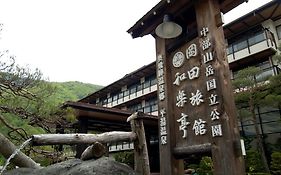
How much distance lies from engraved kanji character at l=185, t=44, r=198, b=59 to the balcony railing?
1313cm

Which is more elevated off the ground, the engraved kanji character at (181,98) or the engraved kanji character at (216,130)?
the engraved kanji character at (181,98)

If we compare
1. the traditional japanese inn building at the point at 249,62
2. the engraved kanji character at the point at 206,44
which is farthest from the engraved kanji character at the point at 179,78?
the traditional japanese inn building at the point at 249,62

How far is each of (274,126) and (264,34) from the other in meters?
5.90

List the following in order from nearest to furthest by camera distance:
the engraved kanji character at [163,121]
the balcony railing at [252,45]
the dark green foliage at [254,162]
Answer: the engraved kanji character at [163,121]
the dark green foliage at [254,162]
the balcony railing at [252,45]

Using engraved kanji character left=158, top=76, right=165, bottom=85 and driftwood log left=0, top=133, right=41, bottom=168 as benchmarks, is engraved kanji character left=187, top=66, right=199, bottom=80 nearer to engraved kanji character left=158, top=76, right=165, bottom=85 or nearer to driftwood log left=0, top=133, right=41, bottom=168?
engraved kanji character left=158, top=76, right=165, bottom=85

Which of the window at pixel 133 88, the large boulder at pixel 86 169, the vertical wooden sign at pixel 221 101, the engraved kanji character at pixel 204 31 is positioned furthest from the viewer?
the window at pixel 133 88

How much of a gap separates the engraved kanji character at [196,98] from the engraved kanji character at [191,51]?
72 cm

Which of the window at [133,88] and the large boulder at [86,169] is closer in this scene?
the large boulder at [86,169]

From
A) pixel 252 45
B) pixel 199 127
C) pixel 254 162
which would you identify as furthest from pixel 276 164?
pixel 199 127

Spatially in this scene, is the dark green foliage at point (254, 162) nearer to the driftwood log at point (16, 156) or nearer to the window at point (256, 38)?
the window at point (256, 38)

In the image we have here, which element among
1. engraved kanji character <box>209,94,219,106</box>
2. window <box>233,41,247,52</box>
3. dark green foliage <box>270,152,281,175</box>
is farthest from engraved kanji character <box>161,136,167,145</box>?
window <box>233,41,247,52</box>

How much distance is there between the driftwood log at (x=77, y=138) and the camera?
3376mm

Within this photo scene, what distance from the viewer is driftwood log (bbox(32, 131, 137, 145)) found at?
133 inches

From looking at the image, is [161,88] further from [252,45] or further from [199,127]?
[252,45]
